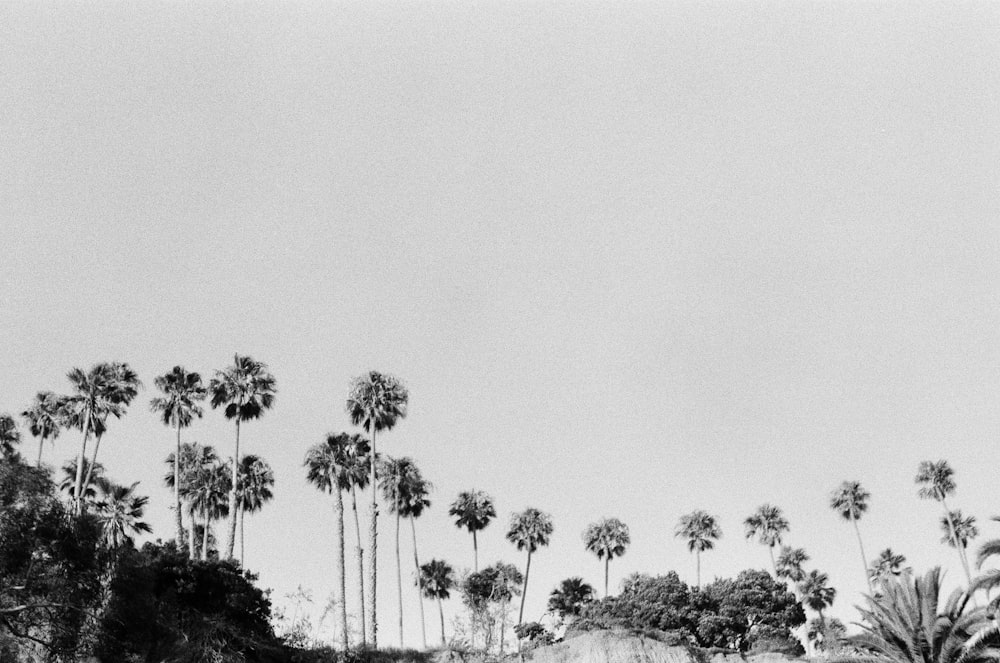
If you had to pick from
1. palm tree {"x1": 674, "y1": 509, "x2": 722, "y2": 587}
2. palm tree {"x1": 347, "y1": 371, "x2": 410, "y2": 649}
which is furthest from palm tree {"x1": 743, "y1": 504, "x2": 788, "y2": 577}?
palm tree {"x1": 347, "y1": 371, "x2": 410, "y2": 649}

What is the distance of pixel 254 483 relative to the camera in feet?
204

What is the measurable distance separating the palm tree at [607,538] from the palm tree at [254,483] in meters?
31.6

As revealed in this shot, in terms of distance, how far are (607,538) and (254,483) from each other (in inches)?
1340

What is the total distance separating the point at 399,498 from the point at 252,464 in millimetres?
12539

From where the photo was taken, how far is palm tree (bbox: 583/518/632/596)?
76.9 meters

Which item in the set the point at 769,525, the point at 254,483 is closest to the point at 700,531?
the point at 769,525

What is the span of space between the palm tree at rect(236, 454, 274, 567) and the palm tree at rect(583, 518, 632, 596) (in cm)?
3156

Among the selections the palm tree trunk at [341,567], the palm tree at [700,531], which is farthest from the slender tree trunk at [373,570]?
the palm tree at [700,531]

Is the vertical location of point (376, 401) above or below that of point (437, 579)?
above

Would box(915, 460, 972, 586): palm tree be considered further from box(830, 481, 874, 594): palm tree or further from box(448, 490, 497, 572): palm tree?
box(448, 490, 497, 572): palm tree

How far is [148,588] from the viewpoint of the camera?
32938 mm

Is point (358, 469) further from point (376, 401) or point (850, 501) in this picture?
point (850, 501)

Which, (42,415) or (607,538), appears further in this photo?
(607,538)

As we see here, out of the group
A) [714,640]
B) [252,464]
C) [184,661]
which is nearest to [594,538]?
[714,640]
